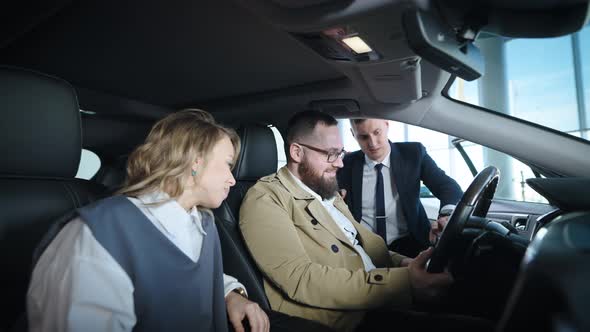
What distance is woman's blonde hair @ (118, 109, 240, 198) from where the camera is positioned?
1129 millimetres

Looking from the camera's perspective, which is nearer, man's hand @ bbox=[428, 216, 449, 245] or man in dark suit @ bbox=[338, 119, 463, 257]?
man's hand @ bbox=[428, 216, 449, 245]

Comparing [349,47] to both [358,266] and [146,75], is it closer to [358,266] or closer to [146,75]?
[358,266]

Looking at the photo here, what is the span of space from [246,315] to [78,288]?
595 mm

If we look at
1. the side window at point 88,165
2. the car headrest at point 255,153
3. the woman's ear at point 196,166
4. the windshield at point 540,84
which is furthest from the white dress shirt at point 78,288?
the windshield at point 540,84

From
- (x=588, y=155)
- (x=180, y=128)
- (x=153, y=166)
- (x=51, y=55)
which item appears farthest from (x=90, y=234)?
(x=51, y=55)

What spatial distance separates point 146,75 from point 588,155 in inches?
109

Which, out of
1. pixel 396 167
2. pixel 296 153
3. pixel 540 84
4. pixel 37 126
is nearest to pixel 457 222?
pixel 296 153

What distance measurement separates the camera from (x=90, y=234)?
2.85ft

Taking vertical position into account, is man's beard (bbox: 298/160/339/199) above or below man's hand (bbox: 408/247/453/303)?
above

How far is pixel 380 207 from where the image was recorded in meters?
2.37

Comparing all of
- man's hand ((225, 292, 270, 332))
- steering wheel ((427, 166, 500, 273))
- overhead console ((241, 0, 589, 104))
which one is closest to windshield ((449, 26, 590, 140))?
overhead console ((241, 0, 589, 104))

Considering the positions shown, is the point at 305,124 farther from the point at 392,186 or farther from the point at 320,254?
the point at 392,186

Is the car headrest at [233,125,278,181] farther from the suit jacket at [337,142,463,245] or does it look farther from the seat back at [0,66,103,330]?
the seat back at [0,66,103,330]

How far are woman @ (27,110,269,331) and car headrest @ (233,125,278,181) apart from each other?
0.51 metres
